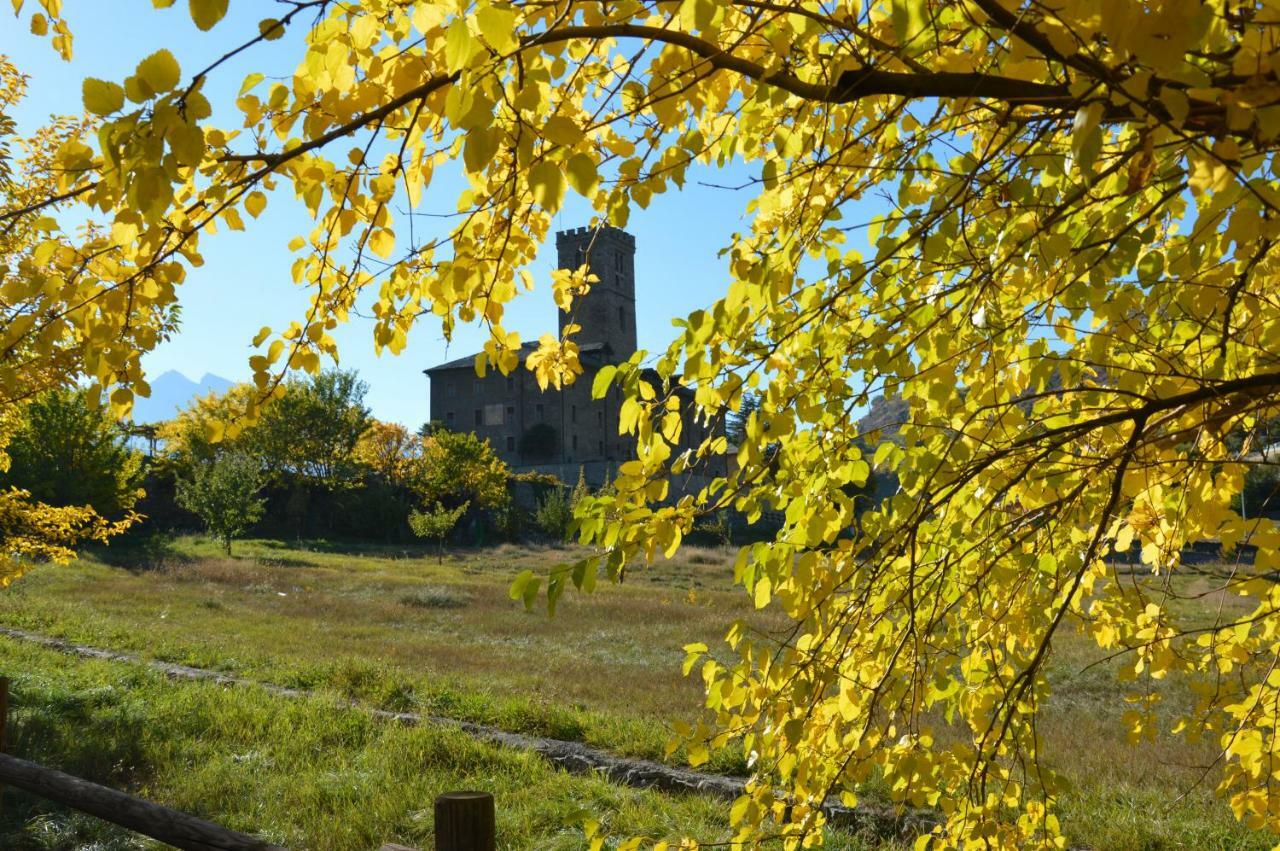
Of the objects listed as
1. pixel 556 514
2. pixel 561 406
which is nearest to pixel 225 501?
pixel 556 514

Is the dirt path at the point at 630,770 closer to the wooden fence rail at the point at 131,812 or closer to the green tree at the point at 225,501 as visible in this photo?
the wooden fence rail at the point at 131,812

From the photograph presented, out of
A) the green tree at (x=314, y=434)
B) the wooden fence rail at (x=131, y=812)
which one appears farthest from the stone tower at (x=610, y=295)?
the wooden fence rail at (x=131, y=812)

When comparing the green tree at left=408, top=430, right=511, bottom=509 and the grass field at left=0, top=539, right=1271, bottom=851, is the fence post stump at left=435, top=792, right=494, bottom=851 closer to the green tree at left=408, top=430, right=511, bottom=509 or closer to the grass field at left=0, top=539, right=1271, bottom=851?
the grass field at left=0, top=539, right=1271, bottom=851

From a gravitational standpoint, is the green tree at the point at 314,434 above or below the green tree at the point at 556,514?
above

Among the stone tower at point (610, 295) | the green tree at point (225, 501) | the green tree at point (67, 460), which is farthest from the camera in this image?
the stone tower at point (610, 295)

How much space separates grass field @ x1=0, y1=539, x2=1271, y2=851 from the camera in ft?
20.9

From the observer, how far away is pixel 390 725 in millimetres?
8688

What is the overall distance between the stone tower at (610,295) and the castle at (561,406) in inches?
2.7

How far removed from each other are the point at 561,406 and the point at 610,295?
30.7 feet

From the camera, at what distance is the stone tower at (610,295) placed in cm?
5938

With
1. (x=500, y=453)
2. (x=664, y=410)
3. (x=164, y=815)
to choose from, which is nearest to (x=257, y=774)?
(x=164, y=815)

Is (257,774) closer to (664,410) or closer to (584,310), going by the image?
(664,410)

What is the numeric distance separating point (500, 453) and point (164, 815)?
2229 inches

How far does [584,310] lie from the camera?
198ft
